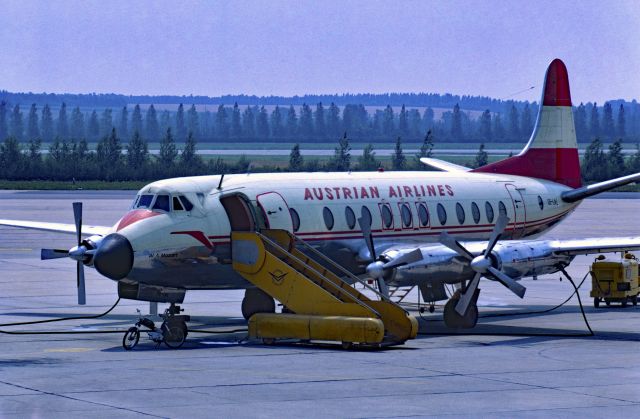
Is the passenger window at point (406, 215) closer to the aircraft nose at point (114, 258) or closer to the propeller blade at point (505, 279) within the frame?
the propeller blade at point (505, 279)

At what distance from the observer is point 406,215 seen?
37281 mm

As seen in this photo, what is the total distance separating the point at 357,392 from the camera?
2303 cm

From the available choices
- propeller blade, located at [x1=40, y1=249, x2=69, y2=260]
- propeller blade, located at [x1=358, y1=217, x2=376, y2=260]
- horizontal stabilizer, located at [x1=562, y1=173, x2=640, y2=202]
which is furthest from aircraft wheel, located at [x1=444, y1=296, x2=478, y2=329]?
propeller blade, located at [x1=40, y1=249, x2=69, y2=260]

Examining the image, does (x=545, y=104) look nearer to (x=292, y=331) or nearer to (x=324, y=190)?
(x=324, y=190)

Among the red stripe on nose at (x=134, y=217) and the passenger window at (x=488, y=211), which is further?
the passenger window at (x=488, y=211)

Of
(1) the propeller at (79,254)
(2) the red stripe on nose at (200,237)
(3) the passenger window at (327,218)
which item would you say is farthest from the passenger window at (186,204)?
(3) the passenger window at (327,218)

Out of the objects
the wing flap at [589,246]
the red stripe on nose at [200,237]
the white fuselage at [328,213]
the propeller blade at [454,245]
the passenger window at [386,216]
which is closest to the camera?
the white fuselage at [328,213]

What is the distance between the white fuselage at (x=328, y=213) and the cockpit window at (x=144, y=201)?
0.47 feet

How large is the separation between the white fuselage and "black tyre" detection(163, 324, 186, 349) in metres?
1.62

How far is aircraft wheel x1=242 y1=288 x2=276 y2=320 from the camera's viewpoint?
34.5m

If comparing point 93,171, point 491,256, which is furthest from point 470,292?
point 93,171

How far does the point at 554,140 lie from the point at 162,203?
57.2 ft

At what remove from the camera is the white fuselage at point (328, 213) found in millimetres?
31688

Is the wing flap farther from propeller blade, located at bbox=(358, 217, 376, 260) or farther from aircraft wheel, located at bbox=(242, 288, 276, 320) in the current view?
aircraft wheel, located at bbox=(242, 288, 276, 320)
